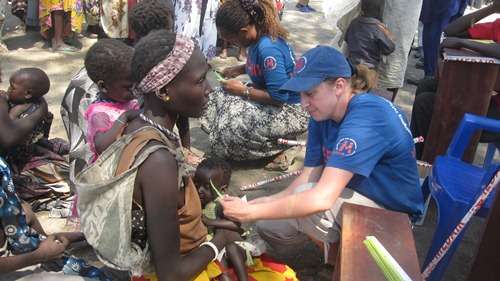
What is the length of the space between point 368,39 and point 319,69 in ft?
7.03

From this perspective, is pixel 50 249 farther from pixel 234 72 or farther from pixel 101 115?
pixel 234 72

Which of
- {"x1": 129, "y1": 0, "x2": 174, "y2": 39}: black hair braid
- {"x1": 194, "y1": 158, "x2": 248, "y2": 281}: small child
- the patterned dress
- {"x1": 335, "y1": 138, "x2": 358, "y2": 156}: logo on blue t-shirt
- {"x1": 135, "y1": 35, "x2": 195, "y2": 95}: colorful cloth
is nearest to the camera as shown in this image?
{"x1": 135, "y1": 35, "x2": 195, "y2": 95}: colorful cloth

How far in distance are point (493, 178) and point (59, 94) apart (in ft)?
13.4

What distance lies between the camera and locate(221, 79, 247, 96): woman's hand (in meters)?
3.87

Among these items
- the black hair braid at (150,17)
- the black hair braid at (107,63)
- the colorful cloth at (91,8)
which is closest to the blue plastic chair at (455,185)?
the black hair braid at (107,63)

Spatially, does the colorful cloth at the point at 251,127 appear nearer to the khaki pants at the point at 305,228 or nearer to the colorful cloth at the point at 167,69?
the khaki pants at the point at 305,228

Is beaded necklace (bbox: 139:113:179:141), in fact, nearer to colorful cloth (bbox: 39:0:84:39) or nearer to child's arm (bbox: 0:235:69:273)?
child's arm (bbox: 0:235:69:273)

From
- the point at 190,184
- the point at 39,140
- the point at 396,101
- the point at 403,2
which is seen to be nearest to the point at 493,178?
the point at 190,184

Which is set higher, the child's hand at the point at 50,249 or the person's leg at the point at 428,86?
the person's leg at the point at 428,86

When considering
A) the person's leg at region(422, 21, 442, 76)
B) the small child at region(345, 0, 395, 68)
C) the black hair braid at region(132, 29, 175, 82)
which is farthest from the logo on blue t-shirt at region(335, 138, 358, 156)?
the person's leg at region(422, 21, 442, 76)

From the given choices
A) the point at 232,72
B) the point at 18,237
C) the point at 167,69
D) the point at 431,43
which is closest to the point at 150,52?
the point at 167,69

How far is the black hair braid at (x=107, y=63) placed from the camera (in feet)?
8.68

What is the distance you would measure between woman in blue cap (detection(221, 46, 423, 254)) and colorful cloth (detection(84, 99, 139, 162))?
0.84m

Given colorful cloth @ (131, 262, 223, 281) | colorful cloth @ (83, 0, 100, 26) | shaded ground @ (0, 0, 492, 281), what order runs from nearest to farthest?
colorful cloth @ (131, 262, 223, 281), shaded ground @ (0, 0, 492, 281), colorful cloth @ (83, 0, 100, 26)
